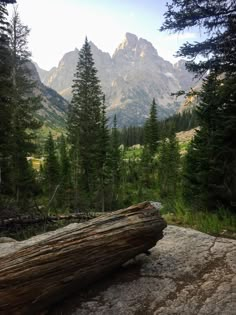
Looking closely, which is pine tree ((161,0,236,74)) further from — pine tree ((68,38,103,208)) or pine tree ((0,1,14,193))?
pine tree ((68,38,103,208))

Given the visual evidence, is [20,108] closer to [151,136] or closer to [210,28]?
[210,28]

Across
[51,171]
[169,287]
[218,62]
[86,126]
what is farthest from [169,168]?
[169,287]

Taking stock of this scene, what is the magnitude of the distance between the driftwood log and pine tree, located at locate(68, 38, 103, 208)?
3393 cm

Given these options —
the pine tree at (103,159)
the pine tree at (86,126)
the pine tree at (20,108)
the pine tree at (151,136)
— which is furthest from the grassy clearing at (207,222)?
the pine tree at (151,136)

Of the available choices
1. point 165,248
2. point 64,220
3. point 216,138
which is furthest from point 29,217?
point 216,138

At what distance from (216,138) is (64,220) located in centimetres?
628

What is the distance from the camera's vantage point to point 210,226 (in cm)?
855

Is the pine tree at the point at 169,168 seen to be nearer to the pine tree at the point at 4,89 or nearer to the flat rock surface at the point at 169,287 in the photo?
the pine tree at the point at 4,89

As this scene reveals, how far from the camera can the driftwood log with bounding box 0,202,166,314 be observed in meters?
4.21

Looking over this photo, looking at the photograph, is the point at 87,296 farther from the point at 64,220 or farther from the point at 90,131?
the point at 90,131

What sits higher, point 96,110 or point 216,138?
point 96,110

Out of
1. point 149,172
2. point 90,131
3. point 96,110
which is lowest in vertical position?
point 149,172

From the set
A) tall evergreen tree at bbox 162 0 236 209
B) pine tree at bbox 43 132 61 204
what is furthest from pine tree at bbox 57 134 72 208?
tall evergreen tree at bbox 162 0 236 209

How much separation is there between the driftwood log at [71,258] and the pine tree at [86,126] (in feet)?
111
